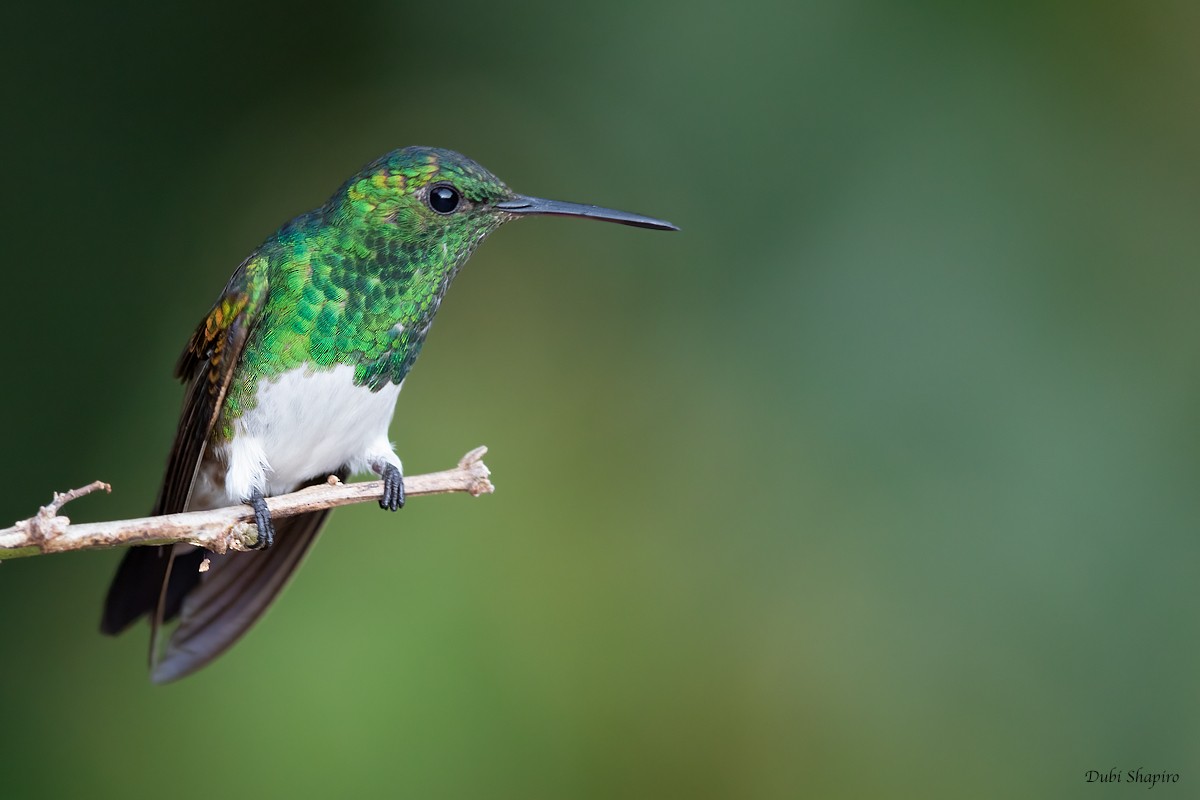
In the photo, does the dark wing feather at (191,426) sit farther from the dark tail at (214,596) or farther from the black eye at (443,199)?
the black eye at (443,199)

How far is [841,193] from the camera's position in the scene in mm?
3312

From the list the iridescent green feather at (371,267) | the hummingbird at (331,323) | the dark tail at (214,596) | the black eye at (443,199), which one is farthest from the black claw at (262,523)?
the black eye at (443,199)

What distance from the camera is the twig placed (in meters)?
1.59

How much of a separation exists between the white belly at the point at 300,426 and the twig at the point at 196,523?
0.57ft

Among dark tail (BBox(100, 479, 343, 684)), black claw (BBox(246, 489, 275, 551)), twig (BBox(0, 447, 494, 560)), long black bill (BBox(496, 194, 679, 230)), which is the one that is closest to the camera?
twig (BBox(0, 447, 494, 560))

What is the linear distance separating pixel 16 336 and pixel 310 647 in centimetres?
127

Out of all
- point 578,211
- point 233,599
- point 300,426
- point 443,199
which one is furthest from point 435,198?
point 233,599

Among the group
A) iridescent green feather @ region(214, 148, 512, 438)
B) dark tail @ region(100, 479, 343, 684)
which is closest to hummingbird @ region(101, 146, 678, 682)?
iridescent green feather @ region(214, 148, 512, 438)

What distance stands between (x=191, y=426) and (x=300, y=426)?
249 millimetres

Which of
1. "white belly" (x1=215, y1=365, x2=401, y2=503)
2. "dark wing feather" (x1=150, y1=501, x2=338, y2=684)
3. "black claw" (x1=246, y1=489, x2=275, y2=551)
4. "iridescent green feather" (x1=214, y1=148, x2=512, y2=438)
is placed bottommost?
"dark wing feather" (x1=150, y1=501, x2=338, y2=684)

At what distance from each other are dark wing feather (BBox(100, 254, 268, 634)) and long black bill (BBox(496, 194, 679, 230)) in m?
0.47

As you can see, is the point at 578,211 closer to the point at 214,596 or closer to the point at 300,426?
the point at 300,426

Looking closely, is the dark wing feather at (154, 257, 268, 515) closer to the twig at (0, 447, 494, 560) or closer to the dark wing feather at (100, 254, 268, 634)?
the dark wing feather at (100, 254, 268, 634)

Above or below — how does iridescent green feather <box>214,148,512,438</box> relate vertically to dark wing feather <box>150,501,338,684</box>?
above
